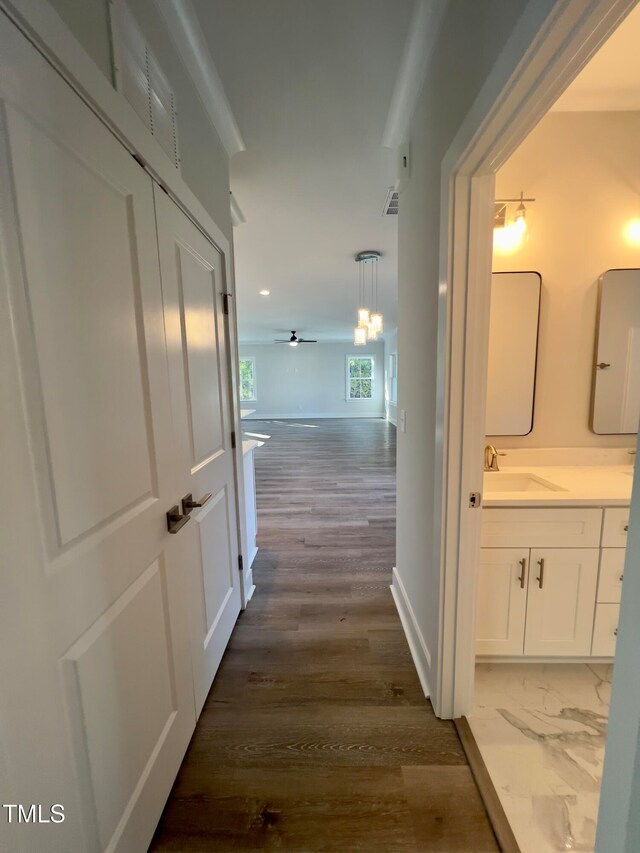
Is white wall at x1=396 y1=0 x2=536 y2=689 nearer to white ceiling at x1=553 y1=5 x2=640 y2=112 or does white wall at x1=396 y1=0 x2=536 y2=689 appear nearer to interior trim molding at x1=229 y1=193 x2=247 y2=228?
white ceiling at x1=553 y1=5 x2=640 y2=112

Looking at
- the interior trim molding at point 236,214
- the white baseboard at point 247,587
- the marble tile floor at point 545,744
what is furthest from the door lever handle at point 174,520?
the interior trim molding at point 236,214

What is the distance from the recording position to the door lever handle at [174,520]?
3.76 ft

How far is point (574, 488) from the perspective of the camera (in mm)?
1594

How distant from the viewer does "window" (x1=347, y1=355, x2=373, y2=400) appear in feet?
37.1

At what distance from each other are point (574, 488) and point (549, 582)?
1.45ft

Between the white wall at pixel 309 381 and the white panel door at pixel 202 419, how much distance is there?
31.4 ft

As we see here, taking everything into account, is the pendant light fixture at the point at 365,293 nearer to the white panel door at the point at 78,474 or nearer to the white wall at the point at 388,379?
the white panel door at the point at 78,474

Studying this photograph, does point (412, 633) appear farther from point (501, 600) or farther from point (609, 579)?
point (609, 579)

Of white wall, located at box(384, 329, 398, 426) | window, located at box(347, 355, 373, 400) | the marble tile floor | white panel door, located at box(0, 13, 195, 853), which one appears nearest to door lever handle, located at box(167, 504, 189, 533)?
white panel door, located at box(0, 13, 195, 853)

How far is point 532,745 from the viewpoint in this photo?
1.33 m

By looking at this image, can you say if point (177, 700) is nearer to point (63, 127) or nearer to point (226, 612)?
point (226, 612)

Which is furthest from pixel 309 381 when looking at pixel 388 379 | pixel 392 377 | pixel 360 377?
pixel 392 377

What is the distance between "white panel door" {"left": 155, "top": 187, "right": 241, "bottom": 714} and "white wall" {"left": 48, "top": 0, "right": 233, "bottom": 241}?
24cm

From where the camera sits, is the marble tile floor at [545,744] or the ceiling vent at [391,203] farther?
the ceiling vent at [391,203]
